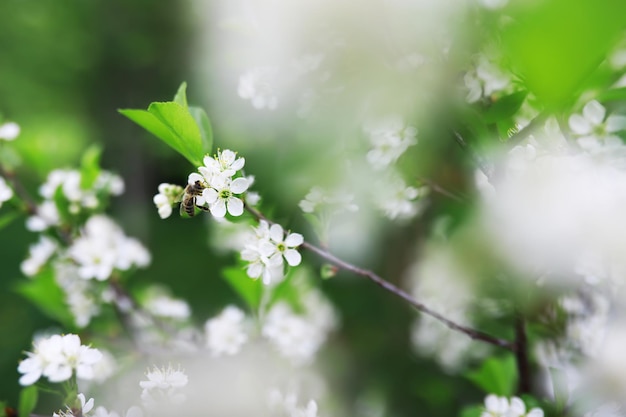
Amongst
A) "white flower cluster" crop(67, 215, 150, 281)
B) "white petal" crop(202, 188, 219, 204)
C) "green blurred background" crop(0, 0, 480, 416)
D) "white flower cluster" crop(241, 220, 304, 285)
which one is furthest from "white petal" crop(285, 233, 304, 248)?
"white flower cluster" crop(67, 215, 150, 281)

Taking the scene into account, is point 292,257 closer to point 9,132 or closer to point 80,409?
point 80,409

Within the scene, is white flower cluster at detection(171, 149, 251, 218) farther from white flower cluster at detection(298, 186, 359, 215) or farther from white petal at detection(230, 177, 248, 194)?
white flower cluster at detection(298, 186, 359, 215)

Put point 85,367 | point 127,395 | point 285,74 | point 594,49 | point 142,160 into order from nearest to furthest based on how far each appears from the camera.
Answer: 1. point 594,49
2. point 85,367
3. point 127,395
4. point 285,74
5. point 142,160

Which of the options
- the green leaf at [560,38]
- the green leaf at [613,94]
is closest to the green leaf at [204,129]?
the green leaf at [560,38]

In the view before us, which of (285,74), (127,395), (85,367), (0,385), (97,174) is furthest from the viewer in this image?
(0,385)

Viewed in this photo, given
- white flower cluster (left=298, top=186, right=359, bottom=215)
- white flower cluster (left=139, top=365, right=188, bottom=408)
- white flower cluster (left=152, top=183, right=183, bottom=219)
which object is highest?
white flower cluster (left=298, top=186, right=359, bottom=215)

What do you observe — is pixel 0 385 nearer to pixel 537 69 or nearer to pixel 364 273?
pixel 364 273

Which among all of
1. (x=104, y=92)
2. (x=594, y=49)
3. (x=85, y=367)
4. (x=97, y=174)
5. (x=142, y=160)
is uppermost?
(x=104, y=92)

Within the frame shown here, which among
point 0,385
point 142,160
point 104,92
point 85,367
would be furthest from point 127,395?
point 104,92
